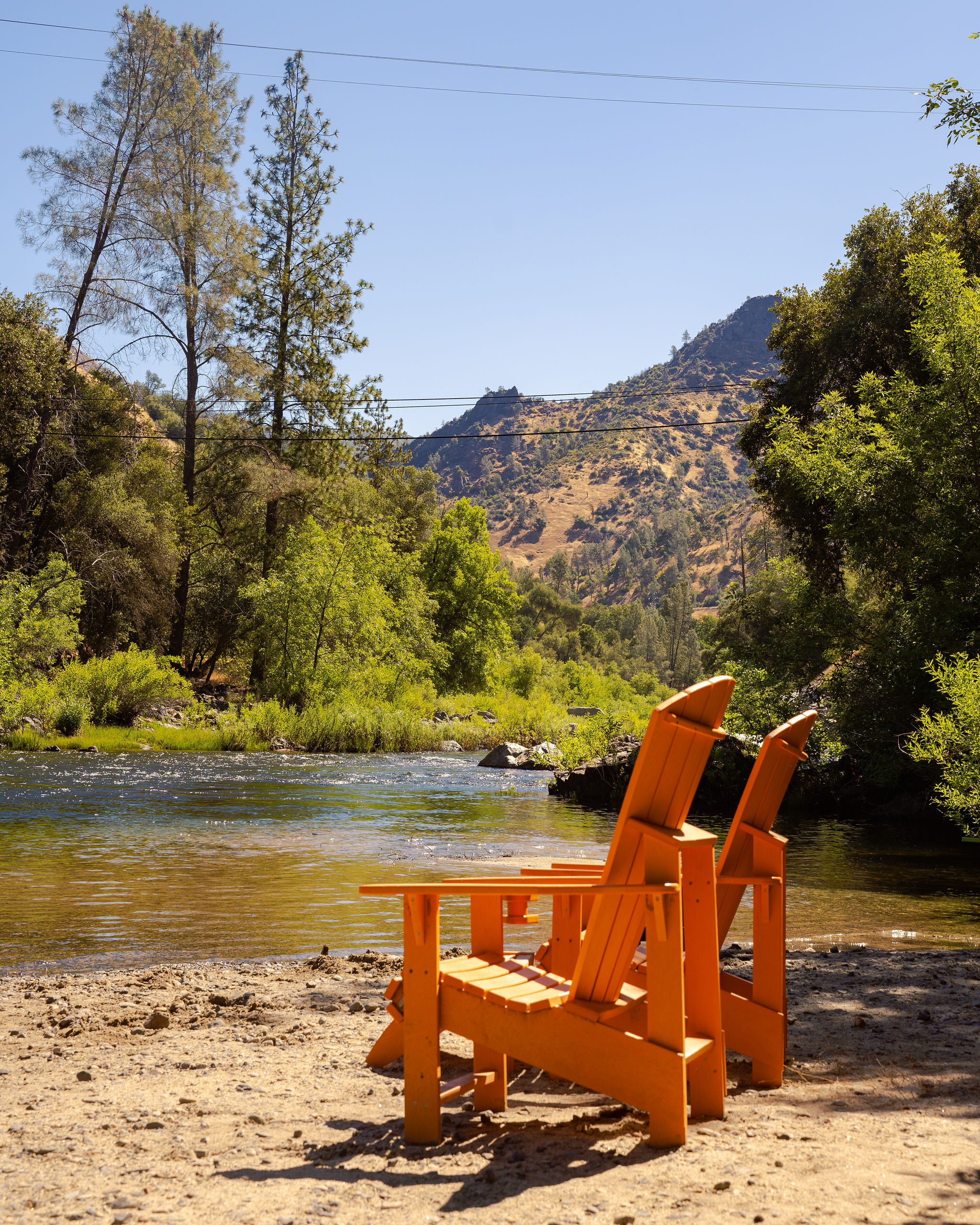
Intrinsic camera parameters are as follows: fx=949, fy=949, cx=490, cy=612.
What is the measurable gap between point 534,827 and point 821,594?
7454 mm

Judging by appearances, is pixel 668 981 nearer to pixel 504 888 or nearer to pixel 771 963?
pixel 504 888

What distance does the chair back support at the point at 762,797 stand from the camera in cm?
370

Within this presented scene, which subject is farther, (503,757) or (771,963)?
(503,757)

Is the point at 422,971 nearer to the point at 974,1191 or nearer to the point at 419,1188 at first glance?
the point at 419,1188

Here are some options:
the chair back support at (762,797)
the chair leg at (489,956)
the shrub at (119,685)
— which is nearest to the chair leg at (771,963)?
the chair back support at (762,797)

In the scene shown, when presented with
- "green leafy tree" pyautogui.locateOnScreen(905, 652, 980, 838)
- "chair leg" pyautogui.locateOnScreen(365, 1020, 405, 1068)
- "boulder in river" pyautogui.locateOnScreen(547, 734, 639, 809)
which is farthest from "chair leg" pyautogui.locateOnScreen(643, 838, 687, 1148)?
"boulder in river" pyautogui.locateOnScreen(547, 734, 639, 809)

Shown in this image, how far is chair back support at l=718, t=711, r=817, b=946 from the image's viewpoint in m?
3.70

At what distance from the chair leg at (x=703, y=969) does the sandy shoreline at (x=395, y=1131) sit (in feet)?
0.56

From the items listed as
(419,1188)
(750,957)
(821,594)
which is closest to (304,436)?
(821,594)

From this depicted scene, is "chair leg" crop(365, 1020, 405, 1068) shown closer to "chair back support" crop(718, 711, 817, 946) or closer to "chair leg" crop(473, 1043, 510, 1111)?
"chair leg" crop(473, 1043, 510, 1111)

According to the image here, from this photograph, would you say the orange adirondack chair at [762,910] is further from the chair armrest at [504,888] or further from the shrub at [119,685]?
the shrub at [119,685]

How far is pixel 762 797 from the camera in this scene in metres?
3.73

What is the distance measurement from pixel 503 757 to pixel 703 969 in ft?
73.4

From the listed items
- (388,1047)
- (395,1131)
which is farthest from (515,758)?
(395,1131)
